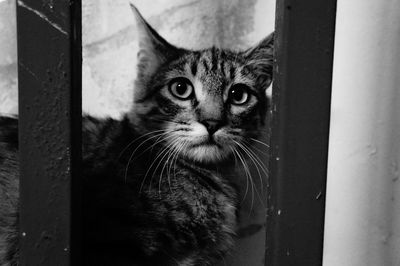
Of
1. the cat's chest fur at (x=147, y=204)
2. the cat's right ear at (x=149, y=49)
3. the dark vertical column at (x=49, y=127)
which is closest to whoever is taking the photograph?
the dark vertical column at (x=49, y=127)

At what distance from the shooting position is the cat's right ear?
999mm

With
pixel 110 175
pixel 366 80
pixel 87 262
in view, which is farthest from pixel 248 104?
pixel 87 262

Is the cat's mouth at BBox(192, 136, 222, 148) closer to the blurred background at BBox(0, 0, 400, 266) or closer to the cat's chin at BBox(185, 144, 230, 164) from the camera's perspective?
the cat's chin at BBox(185, 144, 230, 164)

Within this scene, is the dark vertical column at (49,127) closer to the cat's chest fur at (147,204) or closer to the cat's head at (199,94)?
the cat's chest fur at (147,204)

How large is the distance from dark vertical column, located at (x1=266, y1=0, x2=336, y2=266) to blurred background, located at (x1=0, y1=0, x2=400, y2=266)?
1.14 ft

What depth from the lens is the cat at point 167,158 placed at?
89 centimetres

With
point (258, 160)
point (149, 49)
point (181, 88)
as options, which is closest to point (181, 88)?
point (181, 88)

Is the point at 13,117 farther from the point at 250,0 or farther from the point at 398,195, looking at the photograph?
the point at 398,195

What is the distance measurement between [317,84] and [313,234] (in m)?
0.25

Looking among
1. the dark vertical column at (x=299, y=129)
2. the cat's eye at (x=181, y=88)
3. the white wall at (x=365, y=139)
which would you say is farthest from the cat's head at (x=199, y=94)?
the dark vertical column at (x=299, y=129)

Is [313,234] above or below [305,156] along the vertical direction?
below

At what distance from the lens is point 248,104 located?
3.38 feet

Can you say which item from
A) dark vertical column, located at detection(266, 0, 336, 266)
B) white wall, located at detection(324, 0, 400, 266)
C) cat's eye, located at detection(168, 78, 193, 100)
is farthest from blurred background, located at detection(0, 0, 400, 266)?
dark vertical column, located at detection(266, 0, 336, 266)

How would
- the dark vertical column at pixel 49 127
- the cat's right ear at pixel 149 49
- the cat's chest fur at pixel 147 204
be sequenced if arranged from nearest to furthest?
the dark vertical column at pixel 49 127
the cat's chest fur at pixel 147 204
the cat's right ear at pixel 149 49
